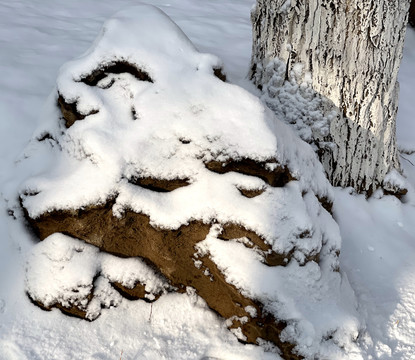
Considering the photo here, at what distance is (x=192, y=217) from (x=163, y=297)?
389 millimetres

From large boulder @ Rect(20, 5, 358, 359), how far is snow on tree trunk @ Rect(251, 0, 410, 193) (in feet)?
1.64

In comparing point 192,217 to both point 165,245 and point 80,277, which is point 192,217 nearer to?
point 165,245

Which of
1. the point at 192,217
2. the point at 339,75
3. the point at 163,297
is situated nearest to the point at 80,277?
the point at 163,297

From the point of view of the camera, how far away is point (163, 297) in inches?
81.4

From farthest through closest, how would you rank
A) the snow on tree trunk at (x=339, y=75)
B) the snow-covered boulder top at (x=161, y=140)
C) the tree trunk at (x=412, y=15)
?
the tree trunk at (x=412, y=15) < the snow on tree trunk at (x=339, y=75) < the snow-covered boulder top at (x=161, y=140)

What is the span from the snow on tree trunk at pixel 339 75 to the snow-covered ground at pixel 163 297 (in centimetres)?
21

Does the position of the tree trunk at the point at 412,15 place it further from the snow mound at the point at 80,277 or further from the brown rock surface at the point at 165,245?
the snow mound at the point at 80,277

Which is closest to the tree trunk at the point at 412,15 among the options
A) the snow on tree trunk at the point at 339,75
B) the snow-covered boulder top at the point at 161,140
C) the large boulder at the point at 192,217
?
the snow on tree trunk at the point at 339,75

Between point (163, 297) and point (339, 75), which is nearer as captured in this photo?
point (163, 297)

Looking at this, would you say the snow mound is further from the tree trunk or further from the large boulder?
the tree trunk

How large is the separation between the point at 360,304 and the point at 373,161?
85 centimetres

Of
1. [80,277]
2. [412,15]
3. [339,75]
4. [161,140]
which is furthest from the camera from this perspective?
[412,15]

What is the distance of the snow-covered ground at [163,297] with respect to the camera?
187cm

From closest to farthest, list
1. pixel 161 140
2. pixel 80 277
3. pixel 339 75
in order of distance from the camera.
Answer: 1. pixel 80 277
2. pixel 161 140
3. pixel 339 75
